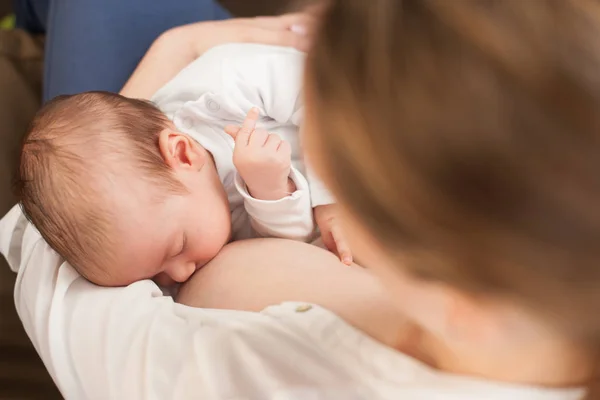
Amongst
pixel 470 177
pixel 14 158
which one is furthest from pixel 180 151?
pixel 470 177

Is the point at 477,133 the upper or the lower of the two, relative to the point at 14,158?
upper

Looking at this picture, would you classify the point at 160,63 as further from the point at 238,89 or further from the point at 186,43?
the point at 238,89

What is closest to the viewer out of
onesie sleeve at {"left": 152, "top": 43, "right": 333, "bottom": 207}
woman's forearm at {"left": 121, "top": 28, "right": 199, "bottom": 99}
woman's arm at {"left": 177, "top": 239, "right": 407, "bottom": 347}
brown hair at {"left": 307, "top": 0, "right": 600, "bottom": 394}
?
brown hair at {"left": 307, "top": 0, "right": 600, "bottom": 394}

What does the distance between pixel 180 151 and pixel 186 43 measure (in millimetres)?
318

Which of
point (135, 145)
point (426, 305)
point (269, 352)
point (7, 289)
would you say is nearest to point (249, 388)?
point (269, 352)

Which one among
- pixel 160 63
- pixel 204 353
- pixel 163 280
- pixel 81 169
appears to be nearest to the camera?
pixel 204 353

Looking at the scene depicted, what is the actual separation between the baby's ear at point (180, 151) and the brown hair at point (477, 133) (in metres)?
0.44

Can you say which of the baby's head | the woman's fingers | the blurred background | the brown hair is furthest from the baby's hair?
the brown hair

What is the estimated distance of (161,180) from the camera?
0.74 meters

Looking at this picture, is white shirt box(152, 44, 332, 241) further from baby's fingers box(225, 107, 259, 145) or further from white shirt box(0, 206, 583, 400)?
white shirt box(0, 206, 583, 400)

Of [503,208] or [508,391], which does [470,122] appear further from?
[508,391]

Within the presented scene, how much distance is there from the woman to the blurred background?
588mm

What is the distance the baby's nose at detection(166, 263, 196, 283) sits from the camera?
784 millimetres

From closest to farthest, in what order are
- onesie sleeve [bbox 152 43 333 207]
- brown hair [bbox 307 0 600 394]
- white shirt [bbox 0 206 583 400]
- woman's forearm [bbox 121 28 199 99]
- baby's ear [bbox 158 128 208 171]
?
brown hair [bbox 307 0 600 394], white shirt [bbox 0 206 583 400], baby's ear [bbox 158 128 208 171], onesie sleeve [bbox 152 43 333 207], woman's forearm [bbox 121 28 199 99]
